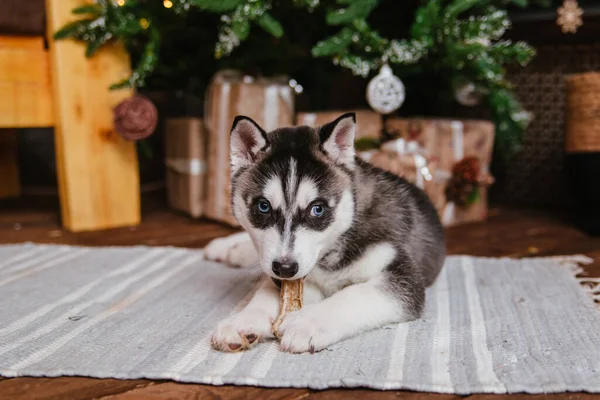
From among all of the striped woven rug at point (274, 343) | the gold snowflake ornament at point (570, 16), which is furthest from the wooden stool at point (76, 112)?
the gold snowflake ornament at point (570, 16)

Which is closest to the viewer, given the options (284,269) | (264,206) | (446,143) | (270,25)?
(284,269)

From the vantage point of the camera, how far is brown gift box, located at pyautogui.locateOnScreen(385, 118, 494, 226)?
277 cm

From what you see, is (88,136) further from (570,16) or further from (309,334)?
(570,16)

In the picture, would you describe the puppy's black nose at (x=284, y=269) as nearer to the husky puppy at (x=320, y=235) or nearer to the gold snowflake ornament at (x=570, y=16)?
the husky puppy at (x=320, y=235)

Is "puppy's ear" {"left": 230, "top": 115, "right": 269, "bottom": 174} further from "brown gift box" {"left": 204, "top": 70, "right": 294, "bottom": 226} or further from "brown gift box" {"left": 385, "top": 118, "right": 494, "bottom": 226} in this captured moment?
"brown gift box" {"left": 385, "top": 118, "right": 494, "bottom": 226}

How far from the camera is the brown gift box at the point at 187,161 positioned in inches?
118

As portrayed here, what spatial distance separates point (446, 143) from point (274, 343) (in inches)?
68.1

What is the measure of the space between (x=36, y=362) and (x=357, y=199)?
0.86 metres

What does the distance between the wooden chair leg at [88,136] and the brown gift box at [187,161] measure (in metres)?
0.30

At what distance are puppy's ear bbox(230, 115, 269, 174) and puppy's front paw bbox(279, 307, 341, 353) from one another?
0.44 meters

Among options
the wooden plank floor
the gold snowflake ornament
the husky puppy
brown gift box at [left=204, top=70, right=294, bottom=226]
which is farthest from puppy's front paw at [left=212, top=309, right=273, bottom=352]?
the gold snowflake ornament

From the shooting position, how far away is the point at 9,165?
3762 millimetres

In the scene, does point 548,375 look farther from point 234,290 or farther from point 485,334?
point 234,290

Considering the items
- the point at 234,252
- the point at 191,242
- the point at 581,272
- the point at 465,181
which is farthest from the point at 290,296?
the point at 465,181
